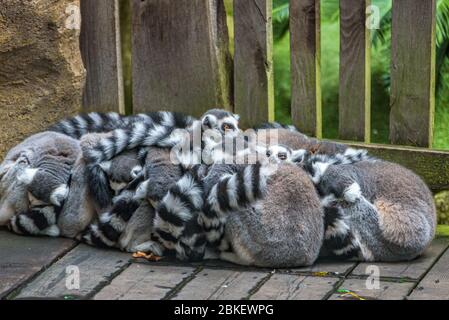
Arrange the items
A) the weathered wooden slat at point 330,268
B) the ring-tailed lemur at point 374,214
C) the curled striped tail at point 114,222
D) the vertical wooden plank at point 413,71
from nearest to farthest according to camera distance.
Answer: the weathered wooden slat at point 330,268
the ring-tailed lemur at point 374,214
the curled striped tail at point 114,222
the vertical wooden plank at point 413,71

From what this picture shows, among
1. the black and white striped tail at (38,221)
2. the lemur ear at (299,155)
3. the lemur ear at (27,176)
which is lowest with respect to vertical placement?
the black and white striped tail at (38,221)

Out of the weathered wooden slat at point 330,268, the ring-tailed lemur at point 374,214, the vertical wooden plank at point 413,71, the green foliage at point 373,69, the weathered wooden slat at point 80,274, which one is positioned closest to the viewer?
the weathered wooden slat at point 80,274

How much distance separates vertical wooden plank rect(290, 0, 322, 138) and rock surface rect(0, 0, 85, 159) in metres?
1.37

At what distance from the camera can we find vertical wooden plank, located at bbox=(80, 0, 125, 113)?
6.39 meters

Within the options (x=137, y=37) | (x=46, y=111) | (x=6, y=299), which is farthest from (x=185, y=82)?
(x=6, y=299)

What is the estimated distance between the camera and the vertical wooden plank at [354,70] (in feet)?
A: 19.5

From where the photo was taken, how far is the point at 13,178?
5.82 m

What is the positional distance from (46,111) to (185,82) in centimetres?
91

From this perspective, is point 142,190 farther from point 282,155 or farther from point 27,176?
point 282,155

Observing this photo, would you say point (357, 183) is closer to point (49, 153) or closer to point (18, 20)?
point (49, 153)

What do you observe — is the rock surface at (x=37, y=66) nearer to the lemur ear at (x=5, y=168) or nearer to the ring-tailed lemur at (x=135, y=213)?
the lemur ear at (x=5, y=168)

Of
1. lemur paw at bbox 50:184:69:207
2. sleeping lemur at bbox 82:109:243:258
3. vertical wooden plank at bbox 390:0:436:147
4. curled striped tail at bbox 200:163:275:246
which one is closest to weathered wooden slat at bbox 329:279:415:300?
curled striped tail at bbox 200:163:275:246

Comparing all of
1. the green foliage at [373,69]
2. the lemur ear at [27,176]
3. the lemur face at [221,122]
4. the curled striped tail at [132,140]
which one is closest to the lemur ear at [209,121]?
the lemur face at [221,122]

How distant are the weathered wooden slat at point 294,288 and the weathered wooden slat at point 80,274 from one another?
844 millimetres
